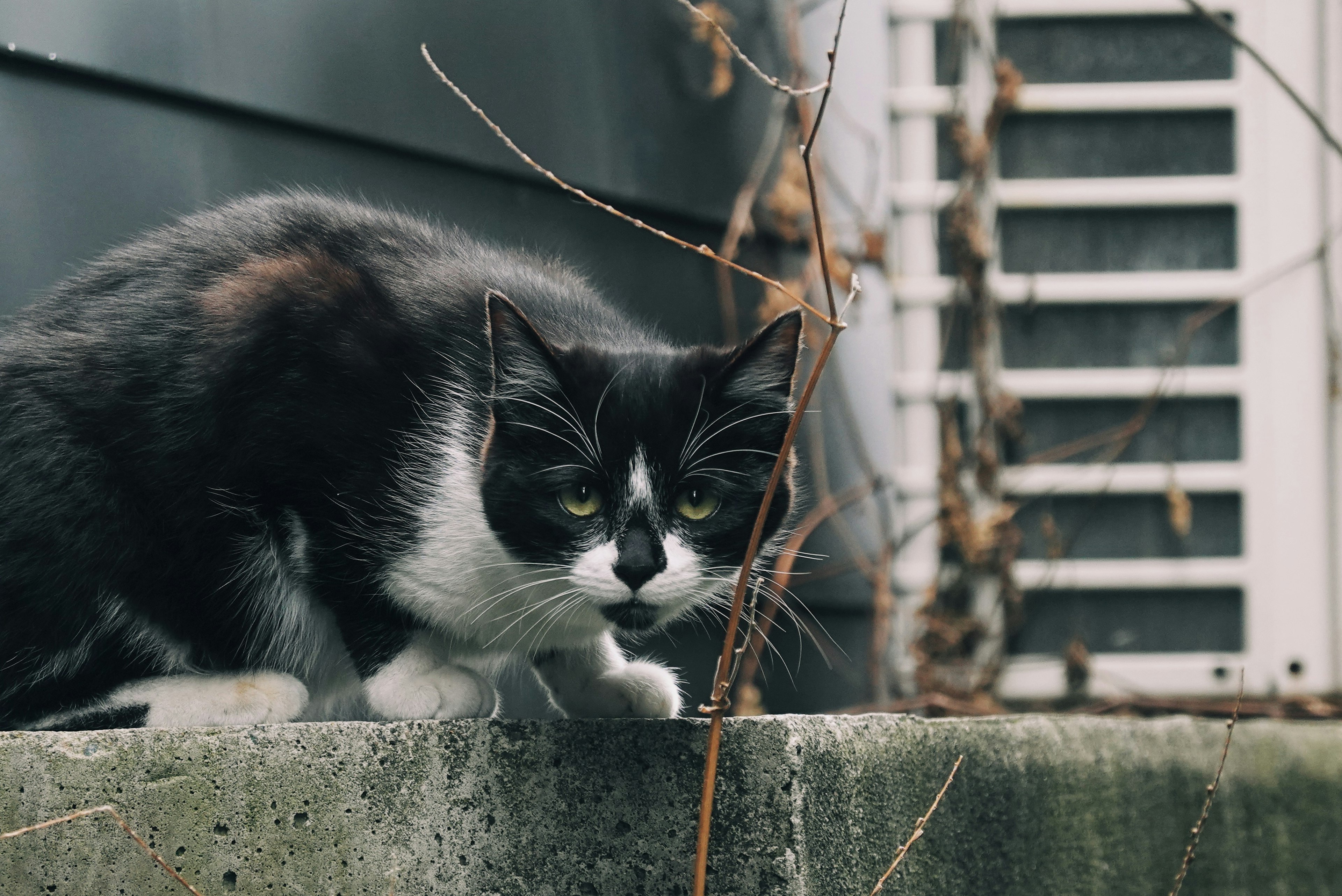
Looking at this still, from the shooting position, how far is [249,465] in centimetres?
149

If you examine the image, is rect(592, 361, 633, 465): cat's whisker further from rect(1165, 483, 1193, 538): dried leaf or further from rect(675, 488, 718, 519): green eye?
rect(1165, 483, 1193, 538): dried leaf

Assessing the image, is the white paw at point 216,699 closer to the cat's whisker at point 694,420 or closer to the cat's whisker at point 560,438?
the cat's whisker at point 560,438

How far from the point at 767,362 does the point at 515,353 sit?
28 cm

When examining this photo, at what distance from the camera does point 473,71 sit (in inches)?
83.7

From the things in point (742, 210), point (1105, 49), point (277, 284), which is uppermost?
point (1105, 49)

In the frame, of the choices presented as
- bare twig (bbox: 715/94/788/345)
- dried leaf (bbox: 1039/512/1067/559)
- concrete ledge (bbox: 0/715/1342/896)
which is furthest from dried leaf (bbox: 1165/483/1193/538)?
concrete ledge (bbox: 0/715/1342/896)

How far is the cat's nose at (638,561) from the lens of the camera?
130cm

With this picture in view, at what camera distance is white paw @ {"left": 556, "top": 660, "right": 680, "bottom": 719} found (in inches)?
63.9

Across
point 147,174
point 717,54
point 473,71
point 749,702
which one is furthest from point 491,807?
point 717,54

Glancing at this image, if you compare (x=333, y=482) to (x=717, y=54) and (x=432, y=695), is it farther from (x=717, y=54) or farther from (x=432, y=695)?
(x=717, y=54)

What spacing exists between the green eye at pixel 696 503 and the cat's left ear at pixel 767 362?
11 centimetres

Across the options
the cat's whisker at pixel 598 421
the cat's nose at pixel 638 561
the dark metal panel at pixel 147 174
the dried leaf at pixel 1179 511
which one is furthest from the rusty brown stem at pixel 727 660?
the dried leaf at pixel 1179 511

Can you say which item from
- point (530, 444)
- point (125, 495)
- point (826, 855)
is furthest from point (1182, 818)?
point (125, 495)

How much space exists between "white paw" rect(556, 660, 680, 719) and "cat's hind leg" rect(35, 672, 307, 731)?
38cm
